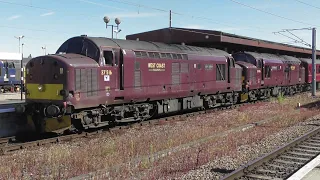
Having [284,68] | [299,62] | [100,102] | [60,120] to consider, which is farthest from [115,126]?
[299,62]

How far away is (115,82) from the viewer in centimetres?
1293

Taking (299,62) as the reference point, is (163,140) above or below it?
below

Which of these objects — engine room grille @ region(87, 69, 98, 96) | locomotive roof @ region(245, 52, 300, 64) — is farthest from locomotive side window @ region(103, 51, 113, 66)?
locomotive roof @ region(245, 52, 300, 64)

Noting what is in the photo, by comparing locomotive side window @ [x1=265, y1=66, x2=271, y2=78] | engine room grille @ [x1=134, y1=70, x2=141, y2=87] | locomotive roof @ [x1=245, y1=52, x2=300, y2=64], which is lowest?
engine room grille @ [x1=134, y1=70, x2=141, y2=87]

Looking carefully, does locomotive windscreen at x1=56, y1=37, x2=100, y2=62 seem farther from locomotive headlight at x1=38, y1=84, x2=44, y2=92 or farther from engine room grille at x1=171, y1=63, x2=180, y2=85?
engine room grille at x1=171, y1=63, x2=180, y2=85

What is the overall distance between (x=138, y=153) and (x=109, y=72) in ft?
13.9

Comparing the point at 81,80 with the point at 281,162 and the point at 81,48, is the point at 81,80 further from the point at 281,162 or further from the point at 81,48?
the point at 281,162

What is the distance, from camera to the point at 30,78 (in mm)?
12234

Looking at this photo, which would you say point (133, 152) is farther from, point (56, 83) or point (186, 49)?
point (186, 49)

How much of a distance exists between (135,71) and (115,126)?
2.30 m

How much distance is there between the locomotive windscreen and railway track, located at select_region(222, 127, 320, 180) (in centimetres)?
675

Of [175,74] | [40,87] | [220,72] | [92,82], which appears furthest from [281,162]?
[220,72]

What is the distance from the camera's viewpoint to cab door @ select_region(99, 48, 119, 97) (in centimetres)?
1238

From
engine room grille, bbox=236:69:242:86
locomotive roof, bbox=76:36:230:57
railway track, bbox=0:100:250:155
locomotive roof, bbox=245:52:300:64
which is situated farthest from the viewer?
locomotive roof, bbox=245:52:300:64
